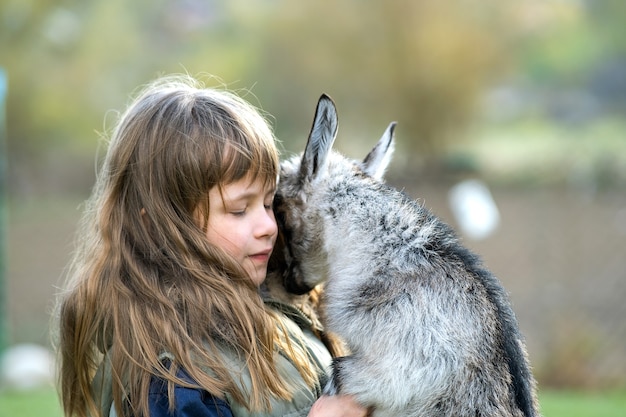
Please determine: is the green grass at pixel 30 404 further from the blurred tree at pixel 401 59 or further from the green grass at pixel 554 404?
the blurred tree at pixel 401 59

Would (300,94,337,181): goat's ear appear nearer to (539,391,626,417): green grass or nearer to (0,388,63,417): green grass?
(539,391,626,417): green grass

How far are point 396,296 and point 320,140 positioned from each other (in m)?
0.74

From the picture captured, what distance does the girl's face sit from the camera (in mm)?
3113

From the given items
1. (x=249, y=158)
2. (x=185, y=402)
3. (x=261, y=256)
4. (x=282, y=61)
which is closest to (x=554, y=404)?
(x=261, y=256)

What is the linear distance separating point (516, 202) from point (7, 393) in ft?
28.5

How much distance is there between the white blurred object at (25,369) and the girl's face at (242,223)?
6.63 meters

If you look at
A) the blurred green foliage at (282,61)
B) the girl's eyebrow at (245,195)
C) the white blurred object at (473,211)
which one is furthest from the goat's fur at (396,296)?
the blurred green foliage at (282,61)

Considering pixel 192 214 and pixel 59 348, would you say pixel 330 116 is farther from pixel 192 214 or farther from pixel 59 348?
pixel 59 348

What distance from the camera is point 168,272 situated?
307 centimetres

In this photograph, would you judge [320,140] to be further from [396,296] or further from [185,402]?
[185,402]

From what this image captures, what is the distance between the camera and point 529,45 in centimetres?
2170

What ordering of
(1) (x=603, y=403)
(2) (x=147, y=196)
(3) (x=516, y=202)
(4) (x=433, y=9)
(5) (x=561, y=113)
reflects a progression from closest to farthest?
(2) (x=147, y=196), (1) (x=603, y=403), (3) (x=516, y=202), (4) (x=433, y=9), (5) (x=561, y=113)

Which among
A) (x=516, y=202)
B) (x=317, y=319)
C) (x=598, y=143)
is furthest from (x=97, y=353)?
(x=598, y=143)

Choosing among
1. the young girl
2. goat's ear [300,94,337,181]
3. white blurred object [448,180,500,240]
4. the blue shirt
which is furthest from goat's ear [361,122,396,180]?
white blurred object [448,180,500,240]
